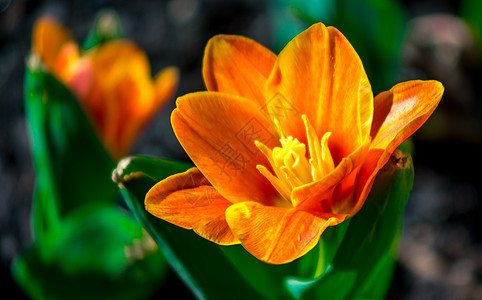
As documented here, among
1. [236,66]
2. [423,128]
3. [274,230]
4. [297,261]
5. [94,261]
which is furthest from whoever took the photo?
[423,128]

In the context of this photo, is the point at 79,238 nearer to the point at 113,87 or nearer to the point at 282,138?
the point at 113,87

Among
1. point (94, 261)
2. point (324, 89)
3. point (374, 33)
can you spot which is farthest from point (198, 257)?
point (374, 33)

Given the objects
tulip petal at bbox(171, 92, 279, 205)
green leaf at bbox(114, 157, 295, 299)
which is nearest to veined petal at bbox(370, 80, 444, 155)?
tulip petal at bbox(171, 92, 279, 205)

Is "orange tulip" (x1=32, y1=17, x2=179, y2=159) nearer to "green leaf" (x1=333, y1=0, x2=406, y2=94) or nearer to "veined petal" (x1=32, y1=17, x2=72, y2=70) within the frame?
"veined petal" (x1=32, y1=17, x2=72, y2=70)

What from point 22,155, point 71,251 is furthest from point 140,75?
point 22,155

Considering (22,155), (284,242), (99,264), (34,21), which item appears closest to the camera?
(284,242)

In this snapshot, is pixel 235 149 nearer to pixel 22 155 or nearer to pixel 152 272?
pixel 152 272
